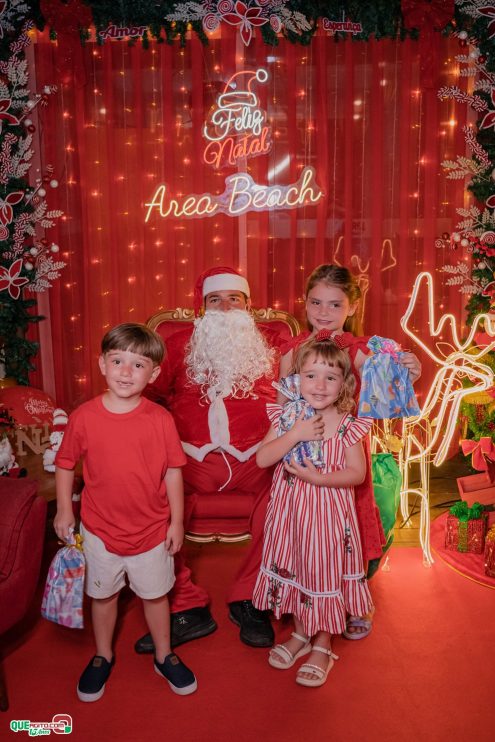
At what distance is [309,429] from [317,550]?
0.47 m

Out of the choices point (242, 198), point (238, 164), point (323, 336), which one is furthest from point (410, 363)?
point (238, 164)

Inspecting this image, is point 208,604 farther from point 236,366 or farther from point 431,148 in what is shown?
point 431,148

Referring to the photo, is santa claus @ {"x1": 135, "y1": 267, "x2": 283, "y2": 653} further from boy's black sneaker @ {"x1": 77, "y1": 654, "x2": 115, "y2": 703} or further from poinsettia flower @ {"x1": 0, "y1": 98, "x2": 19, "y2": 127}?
poinsettia flower @ {"x1": 0, "y1": 98, "x2": 19, "y2": 127}

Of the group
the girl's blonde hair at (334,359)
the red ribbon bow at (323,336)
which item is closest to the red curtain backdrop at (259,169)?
the red ribbon bow at (323,336)

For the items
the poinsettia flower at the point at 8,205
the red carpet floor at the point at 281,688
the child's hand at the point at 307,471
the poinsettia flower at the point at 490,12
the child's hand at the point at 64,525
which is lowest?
the red carpet floor at the point at 281,688

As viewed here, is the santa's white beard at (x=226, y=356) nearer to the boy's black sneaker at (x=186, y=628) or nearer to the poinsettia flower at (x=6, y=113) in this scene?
the boy's black sneaker at (x=186, y=628)

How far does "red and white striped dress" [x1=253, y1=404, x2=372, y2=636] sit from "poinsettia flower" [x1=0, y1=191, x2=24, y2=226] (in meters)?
3.04

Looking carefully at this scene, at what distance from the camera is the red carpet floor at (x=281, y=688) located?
230 centimetres

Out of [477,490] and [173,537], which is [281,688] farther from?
[477,490]

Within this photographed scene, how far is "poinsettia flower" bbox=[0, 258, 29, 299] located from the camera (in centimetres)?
480

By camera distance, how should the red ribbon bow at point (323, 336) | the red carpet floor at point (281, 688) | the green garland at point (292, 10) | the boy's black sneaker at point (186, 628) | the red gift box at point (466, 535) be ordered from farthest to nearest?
1. the green garland at point (292, 10)
2. the red gift box at point (466, 535)
3. the boy's black sneaker at point (186, 628)
4. the red ribbon bow at point (323, 336)
5. the red carpet floor at point (281, 688)

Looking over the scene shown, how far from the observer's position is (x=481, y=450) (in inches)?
151

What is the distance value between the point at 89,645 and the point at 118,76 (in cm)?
413

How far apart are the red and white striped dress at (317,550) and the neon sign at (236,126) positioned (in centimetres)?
302
